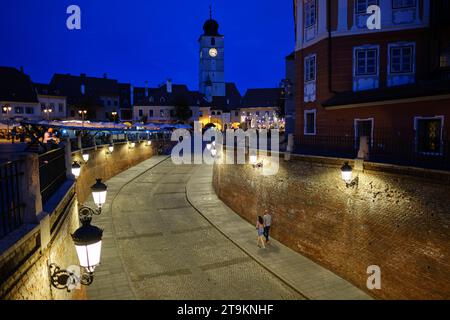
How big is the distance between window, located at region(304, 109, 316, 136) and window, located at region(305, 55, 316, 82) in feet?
7.10

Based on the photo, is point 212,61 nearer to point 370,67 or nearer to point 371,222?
point 370,67

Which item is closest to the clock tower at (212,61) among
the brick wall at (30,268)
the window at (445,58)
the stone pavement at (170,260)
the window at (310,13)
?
the stone pavement at (170,260)

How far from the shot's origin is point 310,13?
68.4 ft

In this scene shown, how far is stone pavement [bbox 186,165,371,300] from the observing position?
40.5 feet

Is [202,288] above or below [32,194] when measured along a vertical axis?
below

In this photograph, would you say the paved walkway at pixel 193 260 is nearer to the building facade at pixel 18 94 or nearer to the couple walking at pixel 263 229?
the couple walking at pixel 263 229

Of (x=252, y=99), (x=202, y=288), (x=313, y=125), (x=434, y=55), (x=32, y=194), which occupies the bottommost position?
(x=202, y=288)

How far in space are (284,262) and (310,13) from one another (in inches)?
619

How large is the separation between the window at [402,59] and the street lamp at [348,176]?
9561 mm

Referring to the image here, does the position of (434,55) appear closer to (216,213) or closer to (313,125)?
(313,125)

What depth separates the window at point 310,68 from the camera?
20612 mm

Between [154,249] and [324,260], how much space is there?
26.8ft

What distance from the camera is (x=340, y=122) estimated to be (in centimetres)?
1878
